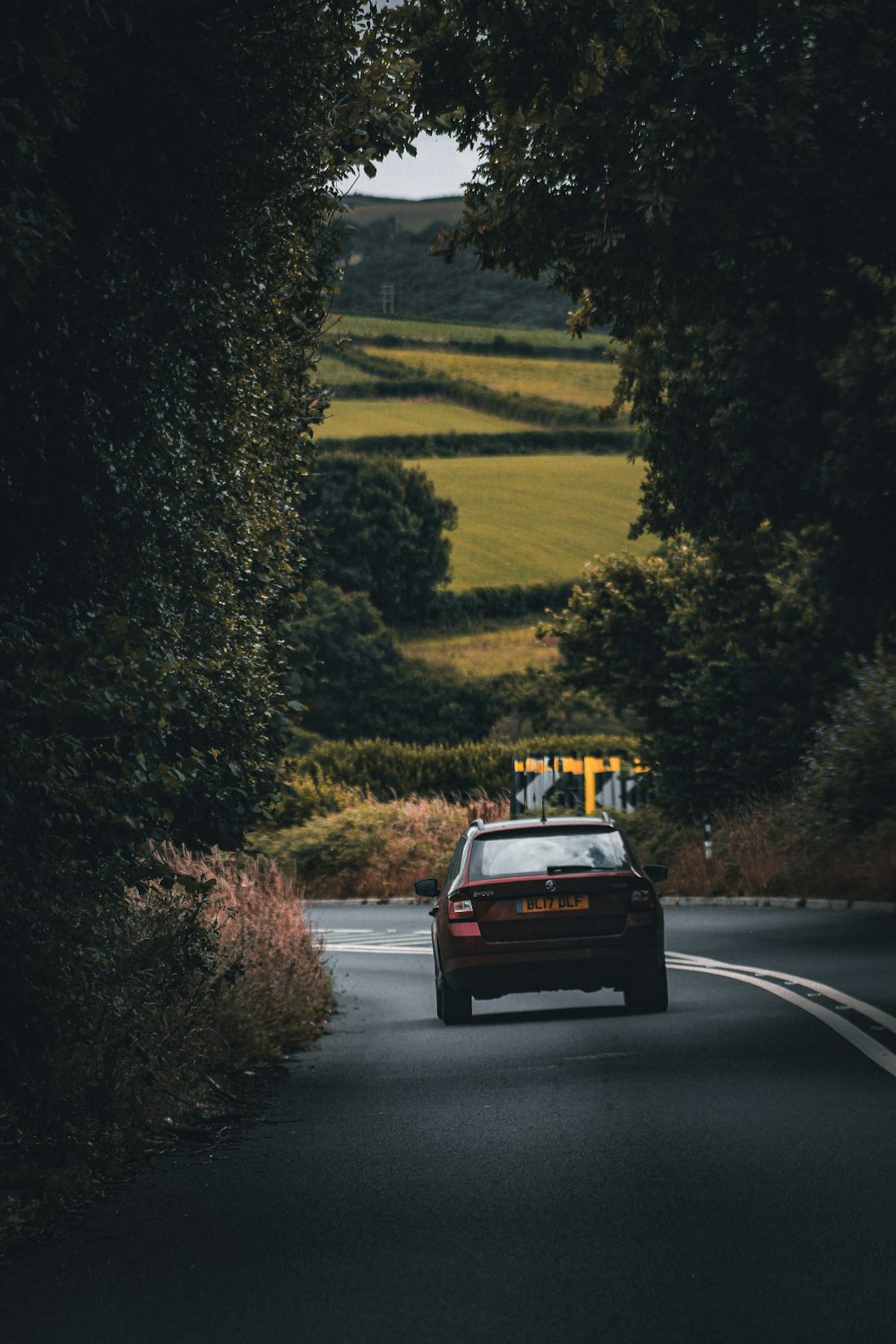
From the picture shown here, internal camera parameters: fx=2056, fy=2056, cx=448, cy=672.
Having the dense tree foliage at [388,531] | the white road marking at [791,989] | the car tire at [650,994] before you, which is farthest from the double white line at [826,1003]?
the dense tree foliage at [388,531]

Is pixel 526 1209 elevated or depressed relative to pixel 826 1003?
elevated

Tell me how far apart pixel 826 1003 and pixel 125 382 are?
850cm

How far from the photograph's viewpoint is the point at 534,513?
125 metres

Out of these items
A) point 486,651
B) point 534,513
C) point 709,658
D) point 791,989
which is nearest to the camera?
point 791,989

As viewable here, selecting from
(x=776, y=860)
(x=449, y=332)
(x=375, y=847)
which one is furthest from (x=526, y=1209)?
(x=449, y=332)

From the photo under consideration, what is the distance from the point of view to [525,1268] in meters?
7.13

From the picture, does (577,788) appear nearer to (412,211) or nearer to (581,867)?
(581,867)

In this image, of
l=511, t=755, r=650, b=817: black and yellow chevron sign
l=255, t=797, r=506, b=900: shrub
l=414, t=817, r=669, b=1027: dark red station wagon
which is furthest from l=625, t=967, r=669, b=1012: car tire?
l=511, t=755, r=650, b=817: black and yellow chevron sign

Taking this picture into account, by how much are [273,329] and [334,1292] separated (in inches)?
287

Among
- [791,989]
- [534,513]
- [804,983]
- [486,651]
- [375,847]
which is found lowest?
[486,651]

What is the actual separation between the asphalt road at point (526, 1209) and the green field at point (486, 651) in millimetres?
79562

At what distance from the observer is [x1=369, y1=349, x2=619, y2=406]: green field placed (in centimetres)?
14412

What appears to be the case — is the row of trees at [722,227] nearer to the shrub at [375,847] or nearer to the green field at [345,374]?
the shrub at [375,847]

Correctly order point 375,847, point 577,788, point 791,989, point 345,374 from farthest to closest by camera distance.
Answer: point 345,374 → point 577,788 → point 375,847 → point 791,989
